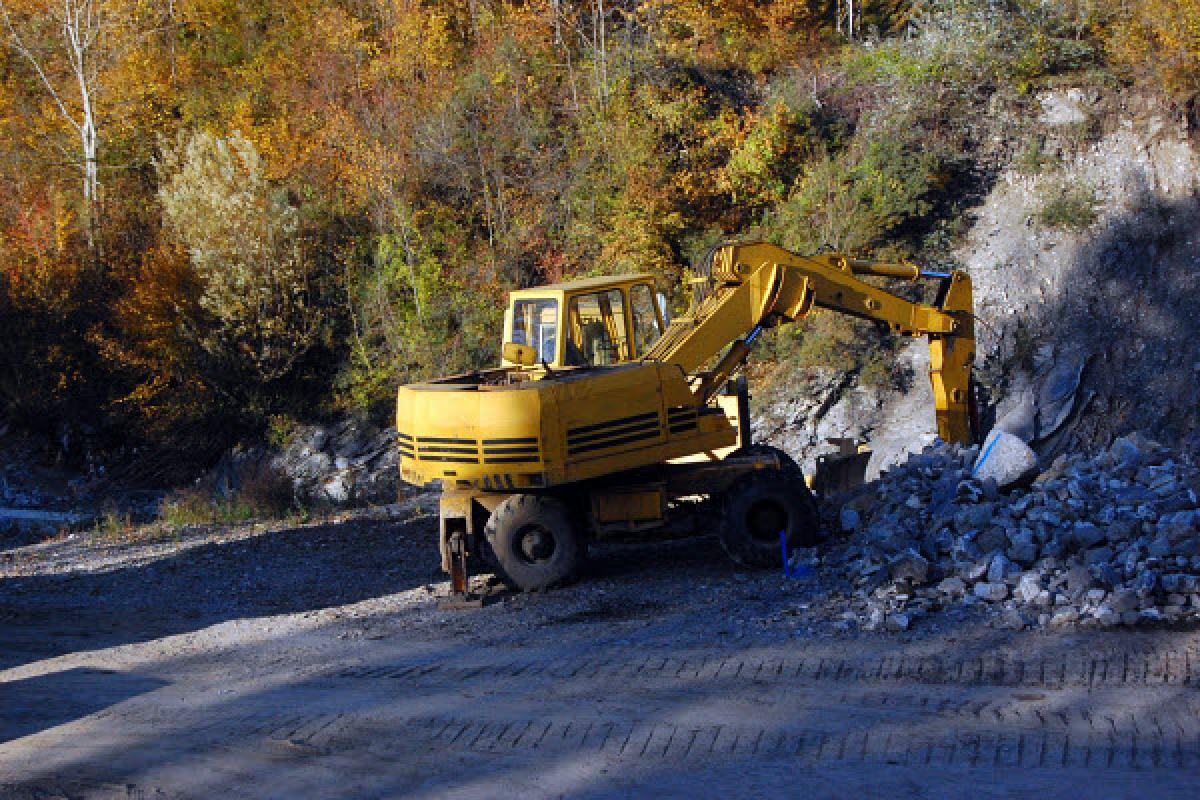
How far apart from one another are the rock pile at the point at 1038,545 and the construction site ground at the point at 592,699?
31cm

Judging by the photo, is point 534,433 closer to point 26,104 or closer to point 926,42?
point 926,42

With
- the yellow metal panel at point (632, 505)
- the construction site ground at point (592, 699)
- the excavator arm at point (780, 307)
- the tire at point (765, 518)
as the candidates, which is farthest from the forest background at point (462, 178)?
the construction site ground at point (592, 699)

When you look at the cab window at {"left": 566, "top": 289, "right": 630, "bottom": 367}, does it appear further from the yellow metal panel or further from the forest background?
the forest background

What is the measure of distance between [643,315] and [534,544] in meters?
2.46

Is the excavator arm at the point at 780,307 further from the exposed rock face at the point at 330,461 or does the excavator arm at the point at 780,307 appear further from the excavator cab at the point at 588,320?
→ the exposed rock face at the point at 330,461

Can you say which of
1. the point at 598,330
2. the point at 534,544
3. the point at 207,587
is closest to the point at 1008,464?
the point at 598,330

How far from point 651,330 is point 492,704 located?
4845mm

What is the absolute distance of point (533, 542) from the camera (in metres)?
10.2

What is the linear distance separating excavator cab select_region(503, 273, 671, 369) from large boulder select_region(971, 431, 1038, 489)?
326 centimetres

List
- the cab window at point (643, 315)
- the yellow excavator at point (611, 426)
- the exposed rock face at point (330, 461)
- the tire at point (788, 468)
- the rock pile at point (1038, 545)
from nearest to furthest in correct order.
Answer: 1. the rock pile at point (1038, 545)
2. the yellow excavator at point (611, 426)
3. the tire at point (788, 468)
4. the cab window at point (643, 315)
5. the exposed rock face at point (330, 461)

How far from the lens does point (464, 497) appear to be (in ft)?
33.9

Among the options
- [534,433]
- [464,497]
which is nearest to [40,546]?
[464,497]

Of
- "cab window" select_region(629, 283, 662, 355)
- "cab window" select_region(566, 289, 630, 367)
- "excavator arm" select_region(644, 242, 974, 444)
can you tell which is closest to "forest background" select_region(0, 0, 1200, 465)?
"excavator arm" select_region(644, 242, 974, 444)

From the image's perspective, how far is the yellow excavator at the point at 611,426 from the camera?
9.87 meters
